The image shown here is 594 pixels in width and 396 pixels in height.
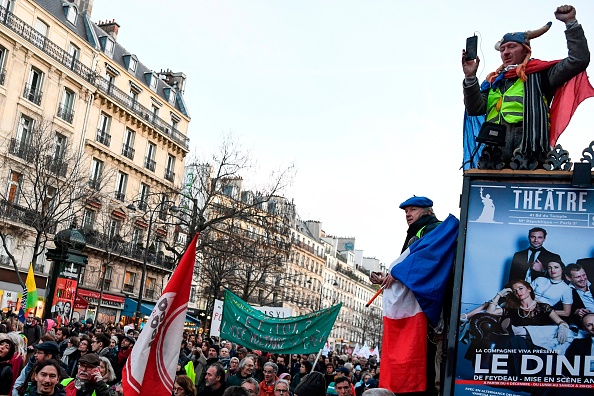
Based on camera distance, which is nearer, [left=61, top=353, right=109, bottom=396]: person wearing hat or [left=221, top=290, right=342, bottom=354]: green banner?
[left=61, top=353, right=109, bottom=396]: person wearing hat

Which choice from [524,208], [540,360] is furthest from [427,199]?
[540,360]

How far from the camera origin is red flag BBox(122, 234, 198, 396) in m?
5.30

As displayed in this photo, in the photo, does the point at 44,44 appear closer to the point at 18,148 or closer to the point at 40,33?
the point at 40,33

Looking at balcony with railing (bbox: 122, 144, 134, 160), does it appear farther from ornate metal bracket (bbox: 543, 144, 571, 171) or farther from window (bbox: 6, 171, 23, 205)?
ornate metal bracket (bbox: 543, 144, 571, 171)

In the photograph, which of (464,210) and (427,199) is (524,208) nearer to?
(464,210)

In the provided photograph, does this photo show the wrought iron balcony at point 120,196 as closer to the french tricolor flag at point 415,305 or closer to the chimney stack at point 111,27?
the chimney stack at point 111,27

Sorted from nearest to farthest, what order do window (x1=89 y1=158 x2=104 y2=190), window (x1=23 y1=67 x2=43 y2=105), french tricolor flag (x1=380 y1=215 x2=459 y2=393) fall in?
french tricolor flag (x1=380 y1=215 x2=459 y2=393), window (x1=23 y1=67 x2=43 y2=105), window (x1=89 y1=158 x2=104 y2=190)

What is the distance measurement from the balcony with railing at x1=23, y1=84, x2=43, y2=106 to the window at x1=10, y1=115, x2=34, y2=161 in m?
1.13

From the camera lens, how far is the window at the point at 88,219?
41.0 m

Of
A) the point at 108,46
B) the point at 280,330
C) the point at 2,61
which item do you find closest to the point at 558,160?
the point at 280,330

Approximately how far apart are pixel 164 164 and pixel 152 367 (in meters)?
45.5

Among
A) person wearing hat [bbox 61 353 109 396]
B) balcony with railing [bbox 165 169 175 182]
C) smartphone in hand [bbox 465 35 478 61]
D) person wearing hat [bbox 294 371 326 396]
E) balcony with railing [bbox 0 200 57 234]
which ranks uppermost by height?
balcony with railing [bbox 165 169 175 182]

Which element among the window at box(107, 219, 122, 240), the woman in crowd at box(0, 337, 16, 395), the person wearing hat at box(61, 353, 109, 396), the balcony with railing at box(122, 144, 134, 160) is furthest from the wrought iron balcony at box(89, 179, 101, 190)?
the person wearing hat at box(61, 353, 109, 396)

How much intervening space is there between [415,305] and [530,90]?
1593 millimetres
